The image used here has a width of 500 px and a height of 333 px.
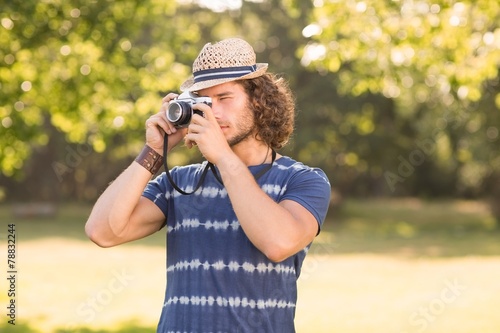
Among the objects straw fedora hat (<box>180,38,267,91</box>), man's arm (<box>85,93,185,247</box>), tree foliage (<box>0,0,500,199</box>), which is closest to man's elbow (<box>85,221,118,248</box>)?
man's arm (<box>85,93,185,247</box>)

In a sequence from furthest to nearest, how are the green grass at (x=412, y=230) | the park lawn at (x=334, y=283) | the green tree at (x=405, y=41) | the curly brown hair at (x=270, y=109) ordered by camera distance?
the green grass at (x=412, y=230) → the park lawn at (x=334, y=283) → the green tree at (x=405, y=41) → the curly brown hair at (x=270, y=109)

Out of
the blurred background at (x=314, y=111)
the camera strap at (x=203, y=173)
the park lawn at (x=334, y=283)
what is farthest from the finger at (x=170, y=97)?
the park lawn at (x=334, y=283)

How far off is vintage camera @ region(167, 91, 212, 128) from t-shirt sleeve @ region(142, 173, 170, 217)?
27cm

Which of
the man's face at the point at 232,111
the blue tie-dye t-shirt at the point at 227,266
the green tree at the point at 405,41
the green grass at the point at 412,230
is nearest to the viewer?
the blue tie-dye t-shirt at the point at 227,266

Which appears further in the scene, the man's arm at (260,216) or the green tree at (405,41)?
the green tree at (405,41)

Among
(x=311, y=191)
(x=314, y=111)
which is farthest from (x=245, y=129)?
(x=314, y=111)

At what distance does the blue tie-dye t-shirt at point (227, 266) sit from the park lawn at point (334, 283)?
7.46 metres

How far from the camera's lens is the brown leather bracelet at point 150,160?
9.56ft

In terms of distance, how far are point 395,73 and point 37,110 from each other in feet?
13.9

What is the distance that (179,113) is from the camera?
2830 millimetres

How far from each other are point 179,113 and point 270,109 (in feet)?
1.07

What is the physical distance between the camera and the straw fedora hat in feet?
9.47

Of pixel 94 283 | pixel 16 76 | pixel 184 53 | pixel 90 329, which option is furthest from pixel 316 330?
pixel 94 283

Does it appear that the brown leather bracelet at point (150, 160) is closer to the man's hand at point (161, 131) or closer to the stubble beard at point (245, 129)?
the man's hand at point (161, 131)
